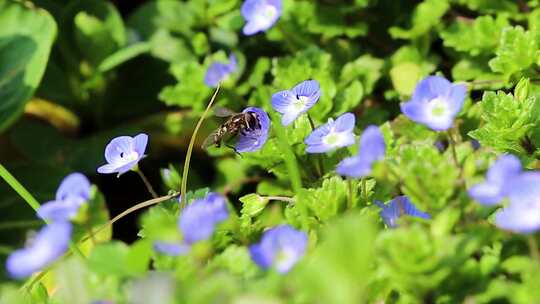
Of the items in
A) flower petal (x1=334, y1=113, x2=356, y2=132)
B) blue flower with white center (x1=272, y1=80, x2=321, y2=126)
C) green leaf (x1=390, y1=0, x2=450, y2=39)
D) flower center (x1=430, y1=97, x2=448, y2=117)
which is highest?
flower center (x1=430, y1=97, x2=448, y2=117)

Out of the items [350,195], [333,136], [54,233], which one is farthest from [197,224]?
[333,136]

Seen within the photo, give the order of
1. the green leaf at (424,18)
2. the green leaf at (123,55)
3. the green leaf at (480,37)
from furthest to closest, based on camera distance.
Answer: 1. the green leaf at (123,55)
2. the green leaf at (424,18)
3. the green leaf at (480,37)

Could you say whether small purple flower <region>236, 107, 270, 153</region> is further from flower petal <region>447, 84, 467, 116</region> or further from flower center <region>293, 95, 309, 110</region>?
flower petal <region>447, 84, 467, 116</region>

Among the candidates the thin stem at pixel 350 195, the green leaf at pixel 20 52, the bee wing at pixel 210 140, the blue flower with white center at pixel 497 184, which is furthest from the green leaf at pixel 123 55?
the blue flower with white center at pixel 497 184

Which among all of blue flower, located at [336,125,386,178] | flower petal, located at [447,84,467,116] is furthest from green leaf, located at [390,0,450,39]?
blue flower, located at [336,125,386,178]

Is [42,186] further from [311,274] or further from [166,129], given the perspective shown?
[311,274]

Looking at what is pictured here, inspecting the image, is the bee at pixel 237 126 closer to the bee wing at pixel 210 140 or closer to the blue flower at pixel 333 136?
the bee wing at pixel 210 140

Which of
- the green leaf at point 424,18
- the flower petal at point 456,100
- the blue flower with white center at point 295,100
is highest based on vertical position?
the flower petal at point 456,100

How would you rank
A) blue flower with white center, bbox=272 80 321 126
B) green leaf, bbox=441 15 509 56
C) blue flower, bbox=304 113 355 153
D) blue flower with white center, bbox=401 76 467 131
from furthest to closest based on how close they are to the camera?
1. green leaf, bbox=441 15 509 56
2. blue flower with white center, bbox=272 80 321 126
3. blue flower, bbox=304 113 355 153
4. blue flower with white center, bbox=401 76 467 131
